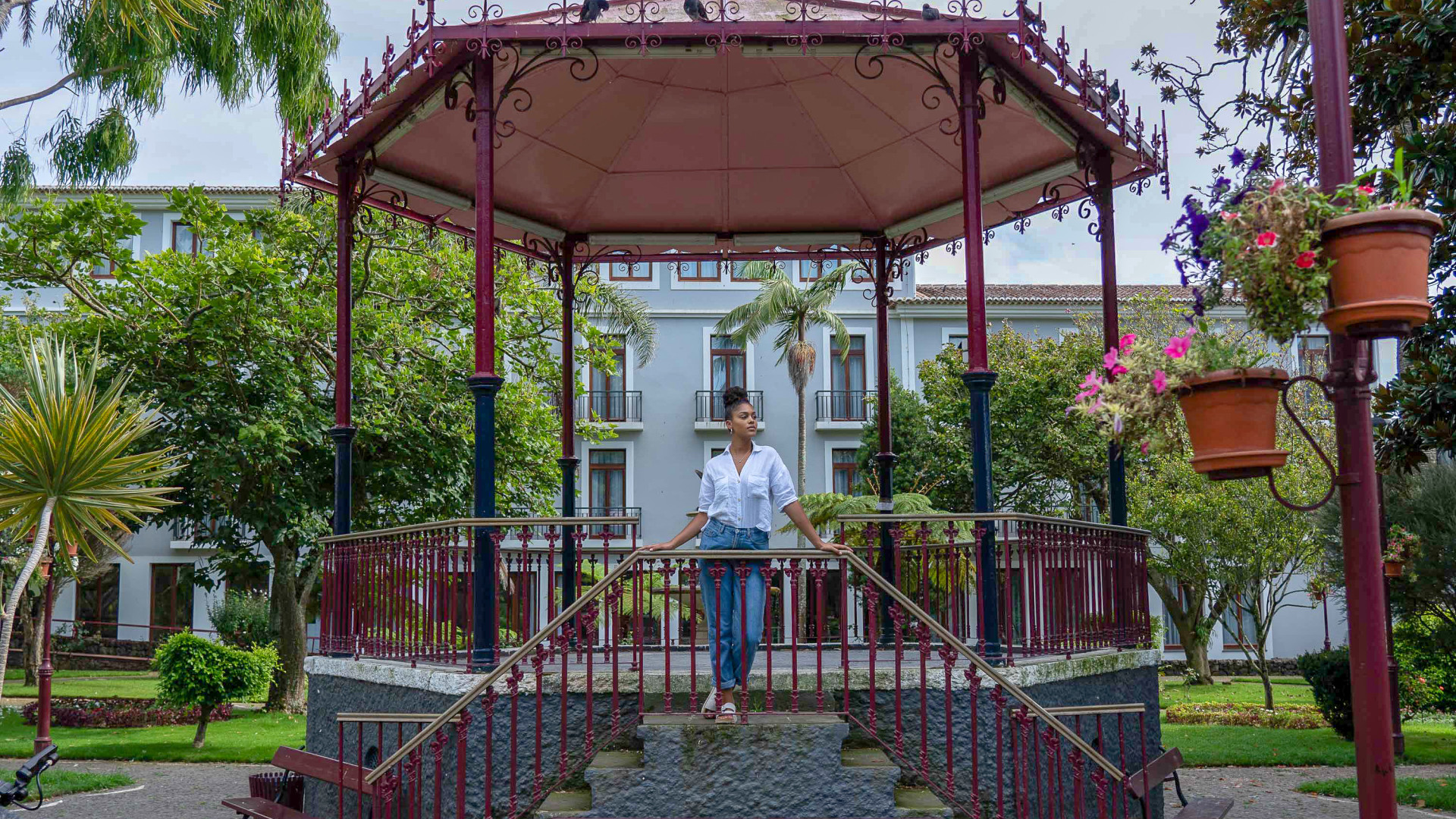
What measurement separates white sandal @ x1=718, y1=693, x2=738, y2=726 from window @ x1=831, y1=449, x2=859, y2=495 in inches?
1312

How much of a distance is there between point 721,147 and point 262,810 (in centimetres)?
687

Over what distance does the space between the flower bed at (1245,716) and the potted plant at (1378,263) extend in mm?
20995

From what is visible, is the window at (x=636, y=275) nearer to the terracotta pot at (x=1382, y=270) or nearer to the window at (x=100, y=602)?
the window at (x=100, y=602)

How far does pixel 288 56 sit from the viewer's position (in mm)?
18578

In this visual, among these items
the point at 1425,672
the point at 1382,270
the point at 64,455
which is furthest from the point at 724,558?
the point at 1425,672

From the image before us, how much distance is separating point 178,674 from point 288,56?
31.0 ft

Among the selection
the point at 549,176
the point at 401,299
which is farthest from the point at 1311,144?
the point at 401,299

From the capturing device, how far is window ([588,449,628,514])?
134 ft

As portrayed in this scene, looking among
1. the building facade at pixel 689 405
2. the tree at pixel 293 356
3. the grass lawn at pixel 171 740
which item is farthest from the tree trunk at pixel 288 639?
the building facade at pixel 689 405

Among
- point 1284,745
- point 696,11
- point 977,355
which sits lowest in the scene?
point 1284,745

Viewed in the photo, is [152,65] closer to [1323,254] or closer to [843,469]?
[1323,254]

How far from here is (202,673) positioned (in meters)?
19.8

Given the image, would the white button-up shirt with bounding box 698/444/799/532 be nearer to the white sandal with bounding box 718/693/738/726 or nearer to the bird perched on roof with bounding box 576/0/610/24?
the white sandal with bounding box 718/693/738/726

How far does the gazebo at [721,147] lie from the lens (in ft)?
28.4
